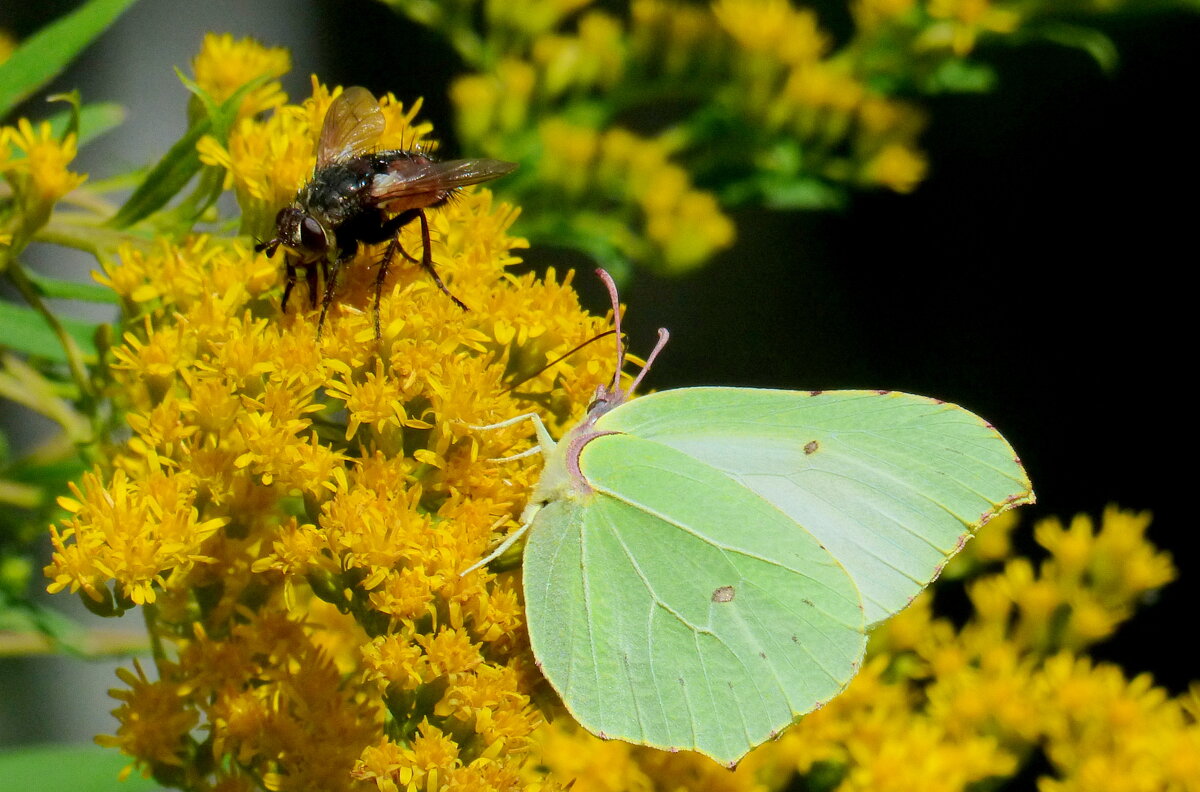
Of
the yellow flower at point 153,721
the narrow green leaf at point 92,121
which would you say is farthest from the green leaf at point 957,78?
the yellow flower at point 153,721

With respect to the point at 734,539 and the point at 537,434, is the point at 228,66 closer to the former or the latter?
the point at 537,434

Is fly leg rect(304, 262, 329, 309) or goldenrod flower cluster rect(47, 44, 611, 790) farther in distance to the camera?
fly leg rect(304, 262, 329, 309)

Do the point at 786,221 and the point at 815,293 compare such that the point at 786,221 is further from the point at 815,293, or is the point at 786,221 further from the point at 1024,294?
the point at 1024,294

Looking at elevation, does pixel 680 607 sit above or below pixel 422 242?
below

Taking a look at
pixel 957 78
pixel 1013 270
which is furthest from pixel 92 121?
pixel 1013 270

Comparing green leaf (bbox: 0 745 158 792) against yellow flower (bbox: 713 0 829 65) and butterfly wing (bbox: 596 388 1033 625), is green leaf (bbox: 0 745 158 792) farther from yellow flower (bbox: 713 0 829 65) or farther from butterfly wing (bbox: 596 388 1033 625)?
yellow flower (bbox: 713 0 829 65)

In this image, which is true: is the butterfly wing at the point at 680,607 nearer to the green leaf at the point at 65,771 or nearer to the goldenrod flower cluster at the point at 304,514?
the goldenrod flower cluster at the point at 304,514

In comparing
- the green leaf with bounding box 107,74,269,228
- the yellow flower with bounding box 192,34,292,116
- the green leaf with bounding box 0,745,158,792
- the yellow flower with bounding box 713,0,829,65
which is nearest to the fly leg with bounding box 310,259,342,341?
the green leaf with bounding box 107,74,269,228
